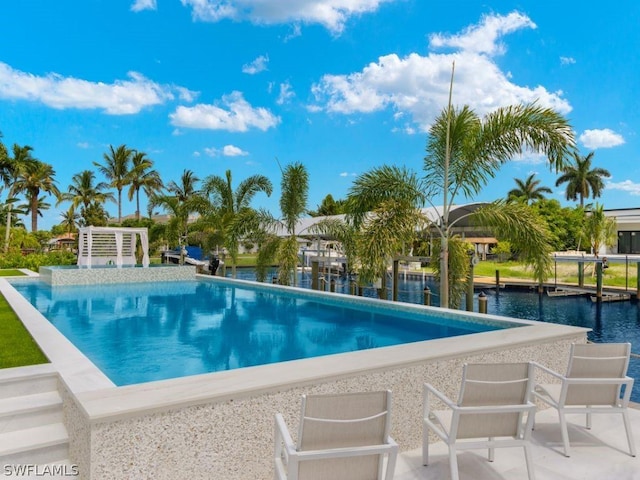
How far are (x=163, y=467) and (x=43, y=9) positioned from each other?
25.4 metres

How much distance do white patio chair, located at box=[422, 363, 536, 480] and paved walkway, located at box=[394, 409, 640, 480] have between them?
405 mm

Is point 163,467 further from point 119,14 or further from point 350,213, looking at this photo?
point 119,14

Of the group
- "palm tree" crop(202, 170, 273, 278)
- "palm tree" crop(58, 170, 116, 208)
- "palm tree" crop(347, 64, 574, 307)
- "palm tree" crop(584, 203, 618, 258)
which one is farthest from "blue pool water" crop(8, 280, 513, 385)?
"palm tree" crop(58, 170, 116, 208)

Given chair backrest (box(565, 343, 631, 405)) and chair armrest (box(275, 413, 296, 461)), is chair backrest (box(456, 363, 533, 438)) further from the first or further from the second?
chair armrest (box(275, 413, 296, 461))

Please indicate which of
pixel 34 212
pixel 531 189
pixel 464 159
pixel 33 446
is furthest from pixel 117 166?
pixel 531 189

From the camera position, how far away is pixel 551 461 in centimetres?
399

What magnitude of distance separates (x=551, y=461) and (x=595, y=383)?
2.63 ft

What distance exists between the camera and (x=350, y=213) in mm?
10992

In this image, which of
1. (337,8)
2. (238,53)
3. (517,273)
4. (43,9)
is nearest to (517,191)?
(517,273)

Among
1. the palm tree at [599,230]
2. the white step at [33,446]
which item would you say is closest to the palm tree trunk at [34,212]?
the white step at [33,446]

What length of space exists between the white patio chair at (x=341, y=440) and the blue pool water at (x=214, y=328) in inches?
129

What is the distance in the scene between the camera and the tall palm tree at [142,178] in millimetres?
42406

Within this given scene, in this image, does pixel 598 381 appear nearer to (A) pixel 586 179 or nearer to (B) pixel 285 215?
(B) pixel 285 215

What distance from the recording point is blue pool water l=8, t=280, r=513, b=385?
6281mm
